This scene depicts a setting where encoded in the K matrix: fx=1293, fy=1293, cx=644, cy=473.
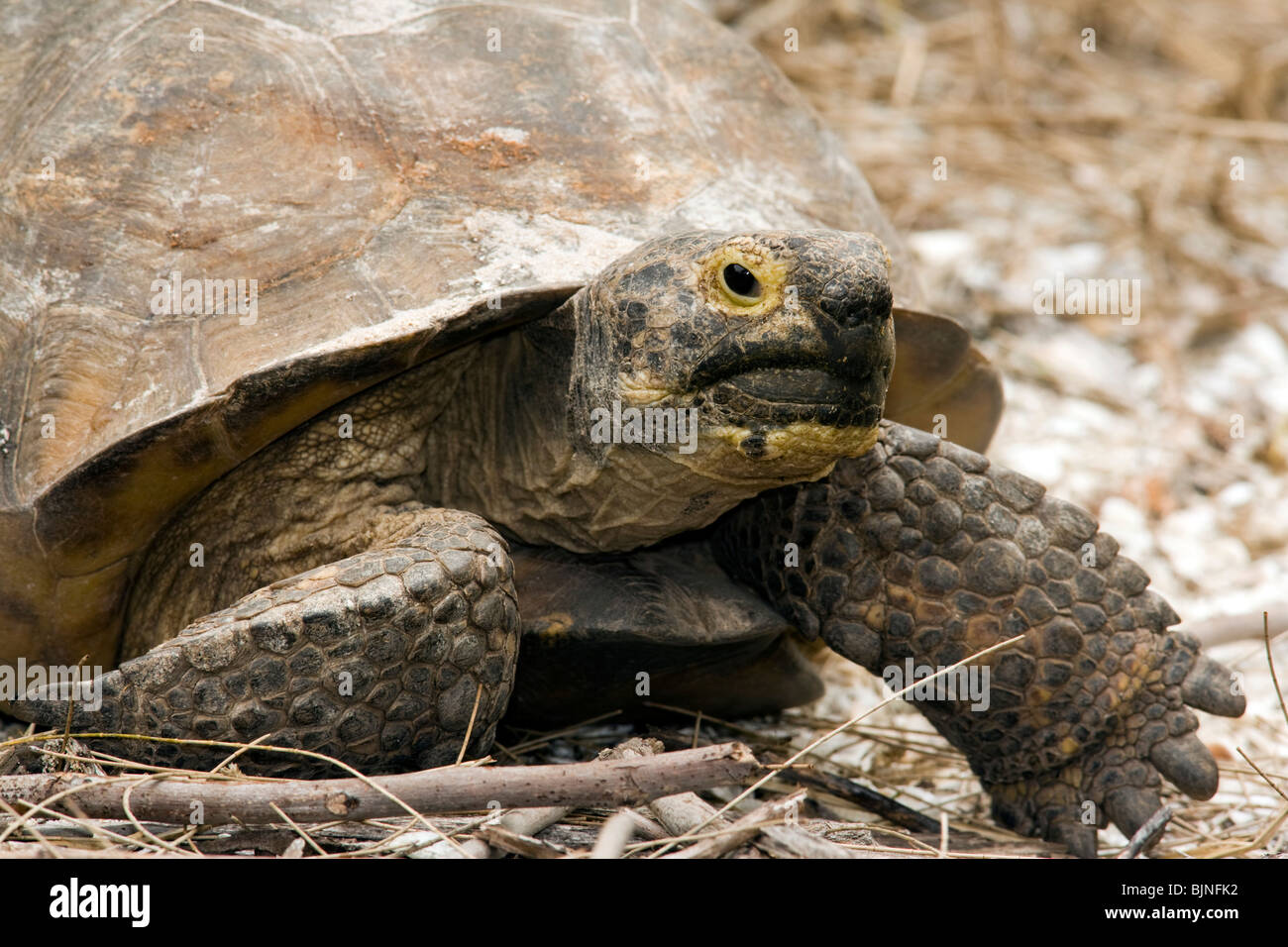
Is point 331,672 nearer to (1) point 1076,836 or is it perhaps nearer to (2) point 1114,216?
(1) point 1076,836

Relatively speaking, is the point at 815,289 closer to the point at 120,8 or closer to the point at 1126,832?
the point at 1126,832

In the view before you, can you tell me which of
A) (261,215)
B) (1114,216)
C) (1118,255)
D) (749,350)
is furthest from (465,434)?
(1114,216)

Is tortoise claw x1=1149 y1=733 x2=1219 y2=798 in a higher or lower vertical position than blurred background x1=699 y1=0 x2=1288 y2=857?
lower

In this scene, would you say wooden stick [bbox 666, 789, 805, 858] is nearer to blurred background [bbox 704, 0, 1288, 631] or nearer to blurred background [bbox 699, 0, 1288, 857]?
blurred background [bbox 699, 0, 1288, 857]

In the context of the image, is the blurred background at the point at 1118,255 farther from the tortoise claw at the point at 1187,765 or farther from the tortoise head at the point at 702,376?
the tortoise head at the point at 702,376

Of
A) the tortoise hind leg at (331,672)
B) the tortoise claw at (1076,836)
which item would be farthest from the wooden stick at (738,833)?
the tortoise claw at (1076,836)

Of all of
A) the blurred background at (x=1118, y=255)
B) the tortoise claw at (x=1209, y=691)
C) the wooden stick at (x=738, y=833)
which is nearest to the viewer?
the wooden stick at (x=738, y=833)

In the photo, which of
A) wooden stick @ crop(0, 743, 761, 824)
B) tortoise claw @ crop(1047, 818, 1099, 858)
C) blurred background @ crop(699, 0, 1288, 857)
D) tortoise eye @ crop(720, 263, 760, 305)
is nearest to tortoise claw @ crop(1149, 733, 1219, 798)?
blurred background @ crop(699, 0, 1288, 857)
